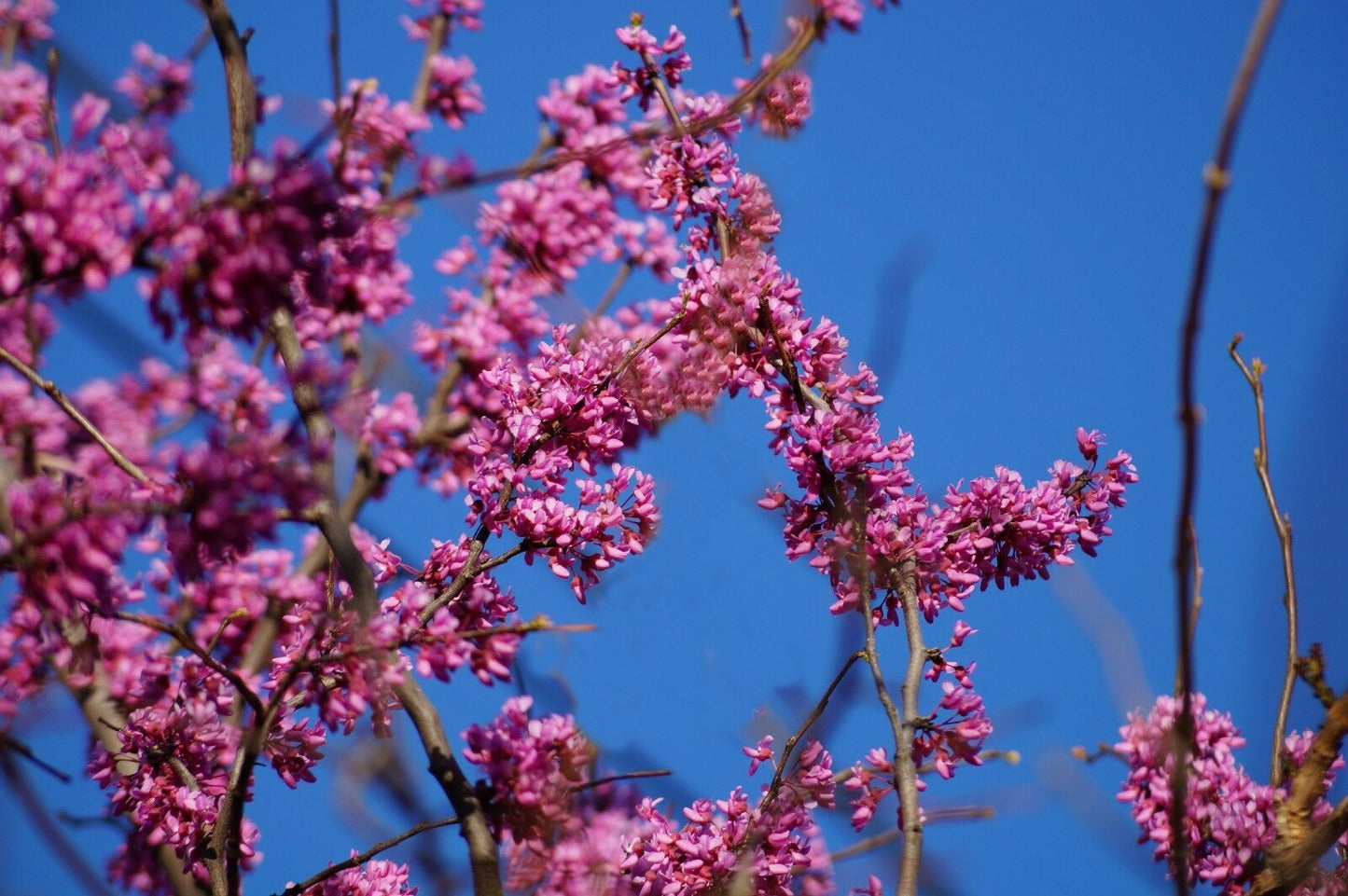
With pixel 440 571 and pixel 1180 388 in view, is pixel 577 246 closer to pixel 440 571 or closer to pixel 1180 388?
pixel 440 571

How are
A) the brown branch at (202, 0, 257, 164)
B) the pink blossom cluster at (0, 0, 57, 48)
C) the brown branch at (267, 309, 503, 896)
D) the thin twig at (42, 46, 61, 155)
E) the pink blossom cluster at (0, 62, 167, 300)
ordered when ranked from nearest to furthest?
the pink blossom cluster at (0, 62, 167, 300), the thin twig at (42, 46, 61, 155), the brown branch at (267, 309, 503, 896), the brown branch at (202, 0, 257, 164), the pink blossom cluster at (0, 0, 57, 48)

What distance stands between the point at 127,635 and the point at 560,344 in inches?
65.9

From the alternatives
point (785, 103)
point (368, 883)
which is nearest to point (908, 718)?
point (368, 883)

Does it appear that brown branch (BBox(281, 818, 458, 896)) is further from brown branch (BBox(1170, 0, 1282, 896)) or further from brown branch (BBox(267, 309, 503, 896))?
brown branch (BBox(1170, 0, 1282, 896))

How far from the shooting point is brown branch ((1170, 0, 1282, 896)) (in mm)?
852

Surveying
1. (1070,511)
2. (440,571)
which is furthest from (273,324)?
(1070,511)

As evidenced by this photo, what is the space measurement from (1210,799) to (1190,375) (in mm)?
2120

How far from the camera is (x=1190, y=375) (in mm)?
1047

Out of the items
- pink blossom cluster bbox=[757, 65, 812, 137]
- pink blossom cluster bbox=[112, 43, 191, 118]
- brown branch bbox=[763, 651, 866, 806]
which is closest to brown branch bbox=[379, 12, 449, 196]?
pink blossom cluster bbox=[112, 43, 191, 118]

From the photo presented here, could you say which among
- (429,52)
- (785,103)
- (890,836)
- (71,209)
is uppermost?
(429,52)

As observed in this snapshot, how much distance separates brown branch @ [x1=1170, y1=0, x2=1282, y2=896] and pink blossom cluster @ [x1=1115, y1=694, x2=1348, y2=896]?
4.86ft

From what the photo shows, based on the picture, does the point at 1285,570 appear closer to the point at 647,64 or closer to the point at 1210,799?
the point at 1210,799

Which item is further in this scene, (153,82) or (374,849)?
(153,82)

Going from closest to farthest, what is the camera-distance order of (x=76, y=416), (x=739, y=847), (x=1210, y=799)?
(x=76, y=416), (x=1210, y=799), (x=739, y=847)
